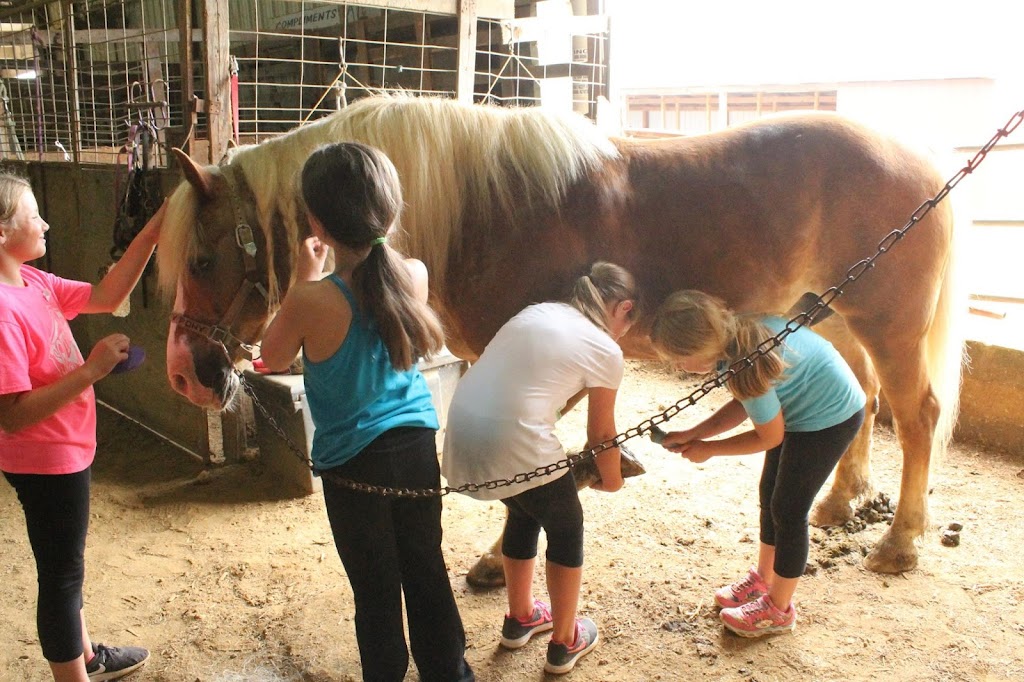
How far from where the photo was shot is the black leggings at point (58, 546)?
1.77 metres

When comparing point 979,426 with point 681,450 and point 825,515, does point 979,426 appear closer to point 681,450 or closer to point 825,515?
point 825,515

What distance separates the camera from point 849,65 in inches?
324

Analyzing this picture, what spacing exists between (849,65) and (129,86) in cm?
763

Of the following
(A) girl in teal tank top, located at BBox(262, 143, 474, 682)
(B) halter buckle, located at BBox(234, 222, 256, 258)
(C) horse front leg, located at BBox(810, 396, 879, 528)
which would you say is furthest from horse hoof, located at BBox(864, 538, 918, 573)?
(B) halter buckle, located at BBox(234, 222, 256, 258)

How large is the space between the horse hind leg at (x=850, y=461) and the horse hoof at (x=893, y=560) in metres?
0.31

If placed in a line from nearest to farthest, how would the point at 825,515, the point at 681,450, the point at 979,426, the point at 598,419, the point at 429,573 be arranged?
the point at 429,573 → the point at 598,419 → the point at 681,450 → the point at 825,515 → the point at 979,426

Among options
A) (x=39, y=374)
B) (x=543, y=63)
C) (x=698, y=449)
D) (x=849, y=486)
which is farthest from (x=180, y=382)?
(x=543, y=63)

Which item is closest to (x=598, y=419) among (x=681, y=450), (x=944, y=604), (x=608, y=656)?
(x=681, y=450)

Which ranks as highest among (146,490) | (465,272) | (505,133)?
(505,133)

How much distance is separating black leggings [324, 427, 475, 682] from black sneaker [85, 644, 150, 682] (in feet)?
3.13

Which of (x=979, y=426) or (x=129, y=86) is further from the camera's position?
(x=979, y=426)

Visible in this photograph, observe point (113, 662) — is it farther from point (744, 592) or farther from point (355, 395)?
point (744, 592)

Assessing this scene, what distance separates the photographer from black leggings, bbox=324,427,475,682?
64.6 inches

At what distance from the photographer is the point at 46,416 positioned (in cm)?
167
